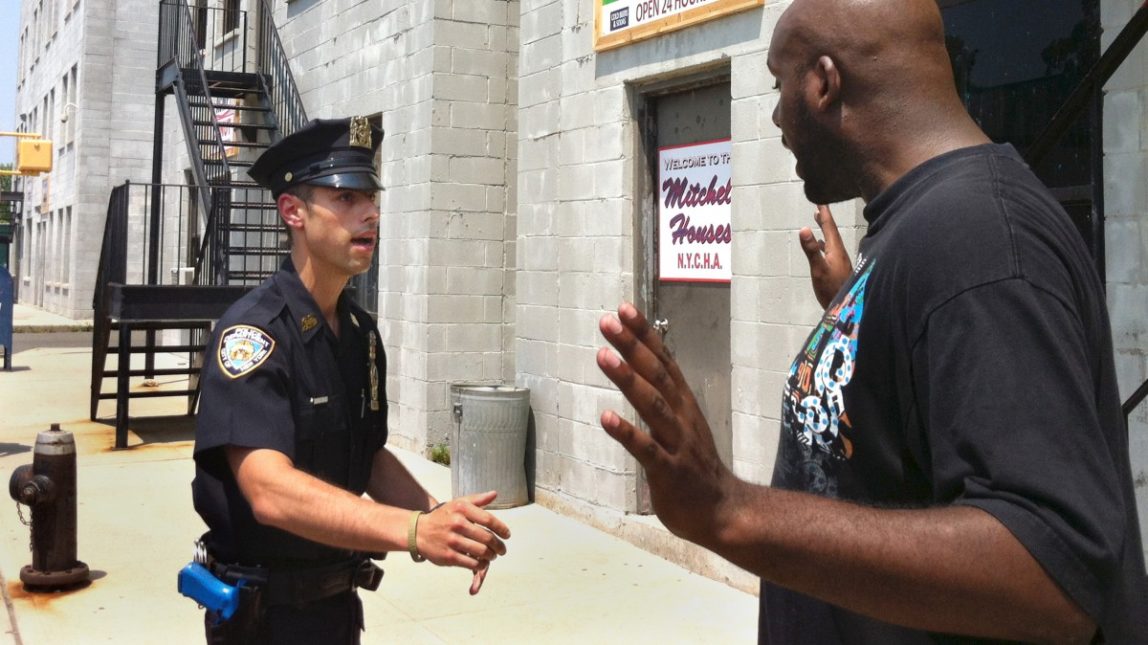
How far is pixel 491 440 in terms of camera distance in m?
7.99

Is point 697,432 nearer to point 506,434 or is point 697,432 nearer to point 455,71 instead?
point 506,434

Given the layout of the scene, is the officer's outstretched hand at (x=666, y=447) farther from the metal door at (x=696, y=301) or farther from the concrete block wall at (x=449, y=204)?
the concrete block wall at (x=449, y=204)

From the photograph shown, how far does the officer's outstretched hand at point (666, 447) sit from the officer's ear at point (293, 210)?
1.95 m

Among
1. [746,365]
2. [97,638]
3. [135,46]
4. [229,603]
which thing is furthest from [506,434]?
[135,46]

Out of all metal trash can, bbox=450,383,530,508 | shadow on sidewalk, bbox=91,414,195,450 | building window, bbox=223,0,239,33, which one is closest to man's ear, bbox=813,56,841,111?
metal trash can, bbox=450,383,530,508

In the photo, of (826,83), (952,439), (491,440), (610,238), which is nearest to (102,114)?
(491,440)

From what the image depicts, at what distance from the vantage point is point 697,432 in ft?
4.23

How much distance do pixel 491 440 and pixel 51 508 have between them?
2.96m

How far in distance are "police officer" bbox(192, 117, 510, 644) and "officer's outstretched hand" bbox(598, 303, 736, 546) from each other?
0.98 metres

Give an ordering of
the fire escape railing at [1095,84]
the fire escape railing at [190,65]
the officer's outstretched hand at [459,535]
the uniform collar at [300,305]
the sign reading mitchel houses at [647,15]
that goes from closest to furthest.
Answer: the officer's outstretched hand at [459,535], the uniform collar at [300,305], the fire escape railing at [1095,84], the sign reading mitchel houses at [647,15], the fire escape railing at [190,65]

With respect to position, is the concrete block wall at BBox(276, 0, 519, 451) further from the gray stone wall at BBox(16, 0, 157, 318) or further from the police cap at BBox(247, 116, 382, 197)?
the gray stone wall at BBox(16, 0, 157, 318)

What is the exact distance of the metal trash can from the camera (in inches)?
314

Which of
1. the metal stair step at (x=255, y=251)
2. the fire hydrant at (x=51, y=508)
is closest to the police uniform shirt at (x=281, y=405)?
the fire hydrant at (x=51, y=508)

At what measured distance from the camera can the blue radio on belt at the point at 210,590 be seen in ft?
8.92
